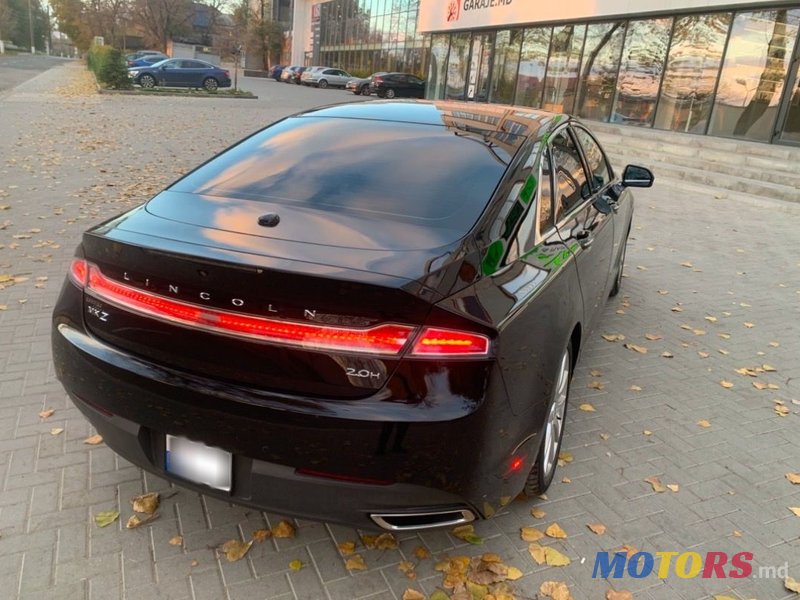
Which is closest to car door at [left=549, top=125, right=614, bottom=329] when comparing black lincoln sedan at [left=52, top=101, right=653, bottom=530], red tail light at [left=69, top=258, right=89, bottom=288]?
black lincoln sedan at [left=52, top=101, right=653, bottom=530]

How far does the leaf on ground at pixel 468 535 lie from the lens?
261 centimetres

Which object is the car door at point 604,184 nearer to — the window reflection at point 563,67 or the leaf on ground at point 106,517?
the leaf on ground at point 106,517

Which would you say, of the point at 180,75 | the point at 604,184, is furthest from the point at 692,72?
the point at 180,75

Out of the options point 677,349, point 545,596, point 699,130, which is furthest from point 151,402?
point 699,130

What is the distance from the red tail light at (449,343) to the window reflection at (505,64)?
24.2 metres

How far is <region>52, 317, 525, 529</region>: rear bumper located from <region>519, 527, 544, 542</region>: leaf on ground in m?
0.53

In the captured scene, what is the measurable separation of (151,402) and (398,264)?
0.99m

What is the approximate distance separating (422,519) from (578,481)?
4.04ft

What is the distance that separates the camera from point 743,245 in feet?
27.7

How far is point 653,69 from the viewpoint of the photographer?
18.1m

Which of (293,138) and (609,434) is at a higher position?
(293,138)

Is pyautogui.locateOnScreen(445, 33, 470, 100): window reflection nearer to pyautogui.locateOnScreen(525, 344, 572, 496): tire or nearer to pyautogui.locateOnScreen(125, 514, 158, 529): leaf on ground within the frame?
pyautogui.locateOnScreen(525, 344, 572, 496): tire

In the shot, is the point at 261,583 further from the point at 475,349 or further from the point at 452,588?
the point at 475,349

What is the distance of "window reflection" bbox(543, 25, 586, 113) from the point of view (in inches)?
829
